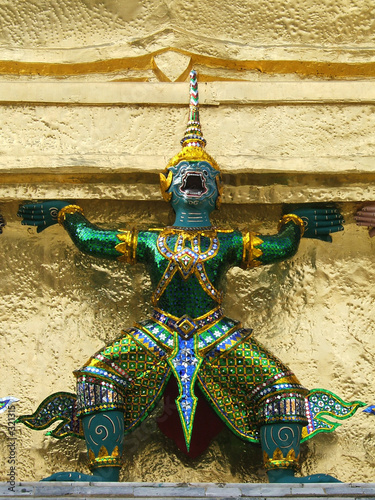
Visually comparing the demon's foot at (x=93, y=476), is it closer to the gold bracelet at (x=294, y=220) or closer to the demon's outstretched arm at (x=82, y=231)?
the demon's outstretched arm at (x=82, y=231)

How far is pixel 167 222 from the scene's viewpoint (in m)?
4.32

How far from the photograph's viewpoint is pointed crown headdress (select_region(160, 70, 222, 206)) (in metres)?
3.95

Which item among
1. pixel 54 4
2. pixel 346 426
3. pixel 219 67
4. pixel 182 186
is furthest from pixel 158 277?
pixel 54 4

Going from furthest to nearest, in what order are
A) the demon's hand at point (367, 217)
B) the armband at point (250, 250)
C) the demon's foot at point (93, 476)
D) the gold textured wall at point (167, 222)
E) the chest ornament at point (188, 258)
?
the demon's hand at point (367, 217)
the gold textured wall at point (167, 222)
the armband at point (250, 250)
the chest ornament at point (188, 258)
the demon's foot at point (93, 476)

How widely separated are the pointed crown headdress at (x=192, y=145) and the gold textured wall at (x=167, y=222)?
0.64ft

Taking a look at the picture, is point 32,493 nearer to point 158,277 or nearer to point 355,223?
point 158,277

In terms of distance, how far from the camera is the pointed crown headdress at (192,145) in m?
3.95

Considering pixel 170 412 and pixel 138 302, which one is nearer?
pixel 170 412

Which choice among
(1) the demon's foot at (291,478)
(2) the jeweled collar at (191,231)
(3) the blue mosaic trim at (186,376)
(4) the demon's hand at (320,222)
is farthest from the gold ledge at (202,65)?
(1) the demon's foot at (291,478)

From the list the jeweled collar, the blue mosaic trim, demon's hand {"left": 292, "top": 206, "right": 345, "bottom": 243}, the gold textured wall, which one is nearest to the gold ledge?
the gold textured wall

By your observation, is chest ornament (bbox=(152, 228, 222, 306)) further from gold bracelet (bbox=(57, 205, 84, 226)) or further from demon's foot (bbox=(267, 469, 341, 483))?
demon's foot (bbox=(267, 469, 341, 483))

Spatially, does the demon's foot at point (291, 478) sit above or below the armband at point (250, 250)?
below

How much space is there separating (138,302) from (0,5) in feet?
6.20

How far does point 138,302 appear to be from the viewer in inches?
167
